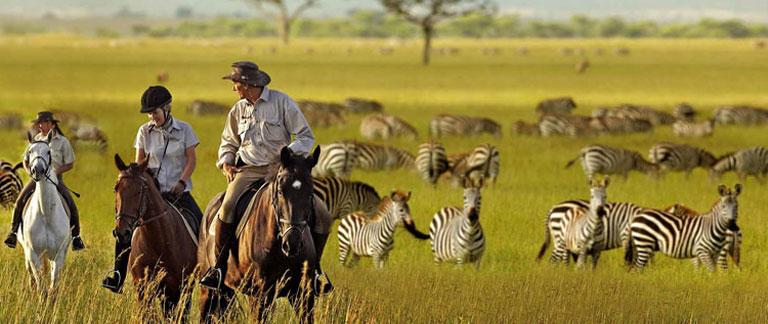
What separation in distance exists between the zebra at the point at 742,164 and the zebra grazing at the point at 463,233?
41.6 ft

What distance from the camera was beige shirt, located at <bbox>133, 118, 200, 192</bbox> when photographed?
10.3 meters

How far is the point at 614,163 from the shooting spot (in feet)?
89.5

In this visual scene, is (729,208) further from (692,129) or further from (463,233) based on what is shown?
(692,129)

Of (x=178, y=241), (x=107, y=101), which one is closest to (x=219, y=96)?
(x=107, y=101)

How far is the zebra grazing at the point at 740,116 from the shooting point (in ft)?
146

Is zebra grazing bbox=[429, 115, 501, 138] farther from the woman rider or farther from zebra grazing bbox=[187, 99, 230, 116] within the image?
the woman rider

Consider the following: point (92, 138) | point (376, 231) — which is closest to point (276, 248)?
point (376, 231)

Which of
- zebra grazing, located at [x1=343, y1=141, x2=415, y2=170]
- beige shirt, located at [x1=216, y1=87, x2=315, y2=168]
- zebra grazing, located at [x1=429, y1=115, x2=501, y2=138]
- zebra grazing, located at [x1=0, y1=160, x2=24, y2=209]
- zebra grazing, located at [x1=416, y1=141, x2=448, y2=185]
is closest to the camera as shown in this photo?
beige shirt, located at [x1=216, y1=87, x2=315, y2=168]

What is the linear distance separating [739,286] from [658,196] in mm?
9617

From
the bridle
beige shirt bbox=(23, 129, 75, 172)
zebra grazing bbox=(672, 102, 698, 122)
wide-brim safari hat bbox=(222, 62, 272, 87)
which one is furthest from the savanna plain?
A: zebra grazing bbox=(672, 102, 698, 122)

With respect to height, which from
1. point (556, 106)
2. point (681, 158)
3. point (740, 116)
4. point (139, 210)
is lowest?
point (139, 210)

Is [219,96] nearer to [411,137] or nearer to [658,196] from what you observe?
[411,137]

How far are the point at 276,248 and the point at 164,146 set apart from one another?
2075mm

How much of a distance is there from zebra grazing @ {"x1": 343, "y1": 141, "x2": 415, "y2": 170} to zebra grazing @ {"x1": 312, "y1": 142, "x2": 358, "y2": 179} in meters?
1.27
